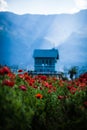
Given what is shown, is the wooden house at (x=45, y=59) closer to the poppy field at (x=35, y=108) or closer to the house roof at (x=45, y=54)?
the house roof at (x=45, y=54)

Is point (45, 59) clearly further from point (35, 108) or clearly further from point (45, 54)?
point (35, 108)

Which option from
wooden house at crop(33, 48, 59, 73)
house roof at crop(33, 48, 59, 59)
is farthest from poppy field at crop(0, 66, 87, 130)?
house roof at crop(33, 48, 59, 59)

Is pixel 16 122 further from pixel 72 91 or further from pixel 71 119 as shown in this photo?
pixel 72 91

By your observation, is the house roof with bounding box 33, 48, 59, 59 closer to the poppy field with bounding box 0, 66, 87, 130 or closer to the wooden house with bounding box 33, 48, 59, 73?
the wooden house with bounding box 33, 48, 59, 73

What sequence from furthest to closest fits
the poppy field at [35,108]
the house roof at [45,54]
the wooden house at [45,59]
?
the house roof at [45,54]
the wooden house at [45,59]
the poppy field at [35,108]

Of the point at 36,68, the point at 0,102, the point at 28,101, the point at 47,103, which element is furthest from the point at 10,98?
the point at 36,68

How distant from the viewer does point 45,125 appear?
7.43 metres

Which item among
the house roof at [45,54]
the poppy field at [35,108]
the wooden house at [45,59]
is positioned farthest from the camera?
the house roof at [45,54]

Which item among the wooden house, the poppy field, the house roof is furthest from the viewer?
the house roof

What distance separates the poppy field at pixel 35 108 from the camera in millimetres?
5206

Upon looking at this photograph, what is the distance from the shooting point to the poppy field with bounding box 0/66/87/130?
5.21 meters

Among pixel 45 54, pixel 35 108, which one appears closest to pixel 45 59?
pixel 45 54

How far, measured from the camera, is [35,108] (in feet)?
23.6

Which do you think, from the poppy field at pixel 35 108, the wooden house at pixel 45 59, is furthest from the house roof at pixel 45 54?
the poppy field at pixel 35 108
